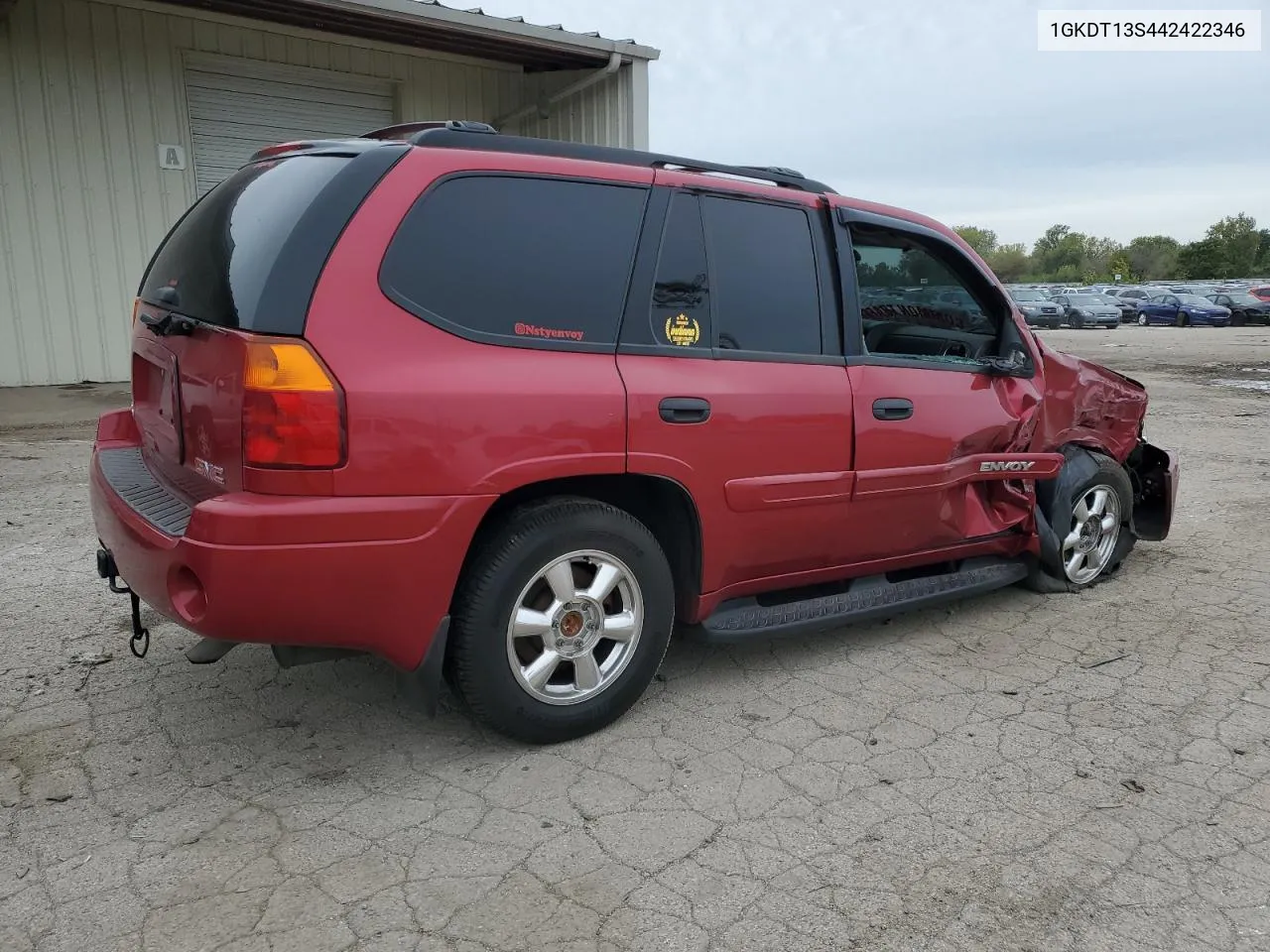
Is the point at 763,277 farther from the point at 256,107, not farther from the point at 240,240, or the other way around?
the point at 256,107

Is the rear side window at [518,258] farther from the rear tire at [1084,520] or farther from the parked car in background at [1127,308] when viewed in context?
the parked car in background at [1127,308]

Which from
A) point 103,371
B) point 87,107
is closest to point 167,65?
point 87,107

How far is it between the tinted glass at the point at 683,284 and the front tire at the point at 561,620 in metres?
0.63

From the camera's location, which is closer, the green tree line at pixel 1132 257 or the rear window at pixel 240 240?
the rear window at pixel 240 240

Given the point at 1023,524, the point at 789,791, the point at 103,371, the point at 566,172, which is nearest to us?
the point at 789,791

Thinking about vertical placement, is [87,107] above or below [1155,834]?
above

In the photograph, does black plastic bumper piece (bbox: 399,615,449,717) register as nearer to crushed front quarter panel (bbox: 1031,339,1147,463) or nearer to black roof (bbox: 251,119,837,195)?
black roof (bbox: 251,119,837,195)

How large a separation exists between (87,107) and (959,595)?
10107 millimetres

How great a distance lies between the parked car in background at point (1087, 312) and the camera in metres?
35.9

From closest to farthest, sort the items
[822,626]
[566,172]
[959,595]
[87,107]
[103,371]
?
[566,172] → [822,626] → [959,595] → [87,107] → [103,371]

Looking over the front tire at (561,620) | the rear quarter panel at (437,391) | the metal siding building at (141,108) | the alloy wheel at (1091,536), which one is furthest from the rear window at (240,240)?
the metal siding building at (141,108)

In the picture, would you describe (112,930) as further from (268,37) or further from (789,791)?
(268,37)

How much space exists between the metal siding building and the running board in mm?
7903

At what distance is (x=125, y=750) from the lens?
2.97 metres
